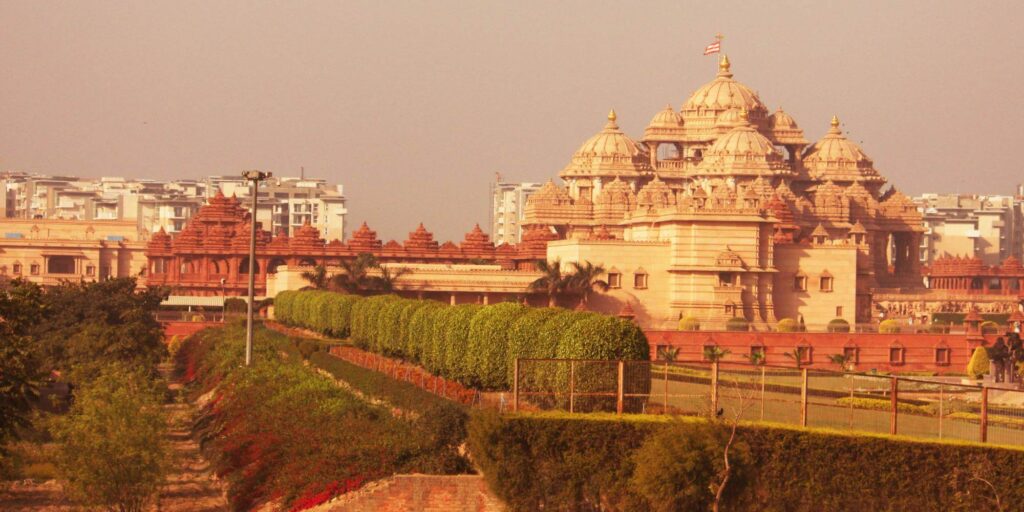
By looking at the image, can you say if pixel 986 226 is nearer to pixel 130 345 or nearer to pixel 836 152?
pixel 836 152

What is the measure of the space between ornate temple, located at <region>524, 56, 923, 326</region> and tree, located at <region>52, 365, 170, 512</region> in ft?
137

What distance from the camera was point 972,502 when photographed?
81.7 feet

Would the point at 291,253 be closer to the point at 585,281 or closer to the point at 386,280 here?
the point at 386,280

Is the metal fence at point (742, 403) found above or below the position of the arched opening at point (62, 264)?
below

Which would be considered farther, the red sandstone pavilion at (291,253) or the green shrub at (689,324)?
the red sandstone pavilion at (291,253)

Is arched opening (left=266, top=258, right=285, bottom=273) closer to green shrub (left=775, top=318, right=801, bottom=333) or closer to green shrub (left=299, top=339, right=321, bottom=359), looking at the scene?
green shrub (left=775, top=318, right=801, bottom=333)

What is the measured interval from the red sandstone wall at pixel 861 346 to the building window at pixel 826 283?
11255 mm

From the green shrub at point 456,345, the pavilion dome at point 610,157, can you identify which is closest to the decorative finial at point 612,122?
the pavilion dome at point 610,157

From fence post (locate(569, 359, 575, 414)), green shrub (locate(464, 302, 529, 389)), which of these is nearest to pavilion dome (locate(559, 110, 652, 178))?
Result: green shrub (locate(464, 302, 529, 389))

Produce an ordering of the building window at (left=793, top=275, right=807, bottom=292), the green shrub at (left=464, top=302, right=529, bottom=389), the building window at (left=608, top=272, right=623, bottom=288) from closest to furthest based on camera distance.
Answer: the green shrub at (left=464, top=302, right=529, bottom=389)
the building window at (left=608, top=272, right=623, bottom=288)
the building window at (left=793, top=275, right=807, bottom=292)

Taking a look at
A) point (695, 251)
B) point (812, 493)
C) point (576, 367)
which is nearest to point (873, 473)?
point (812, 493)

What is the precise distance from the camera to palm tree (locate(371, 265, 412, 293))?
75.4m

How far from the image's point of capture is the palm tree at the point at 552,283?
74188 millimetres

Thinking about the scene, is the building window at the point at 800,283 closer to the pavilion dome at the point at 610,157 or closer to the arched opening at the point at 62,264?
the pavilion dome at the point at 610,157
